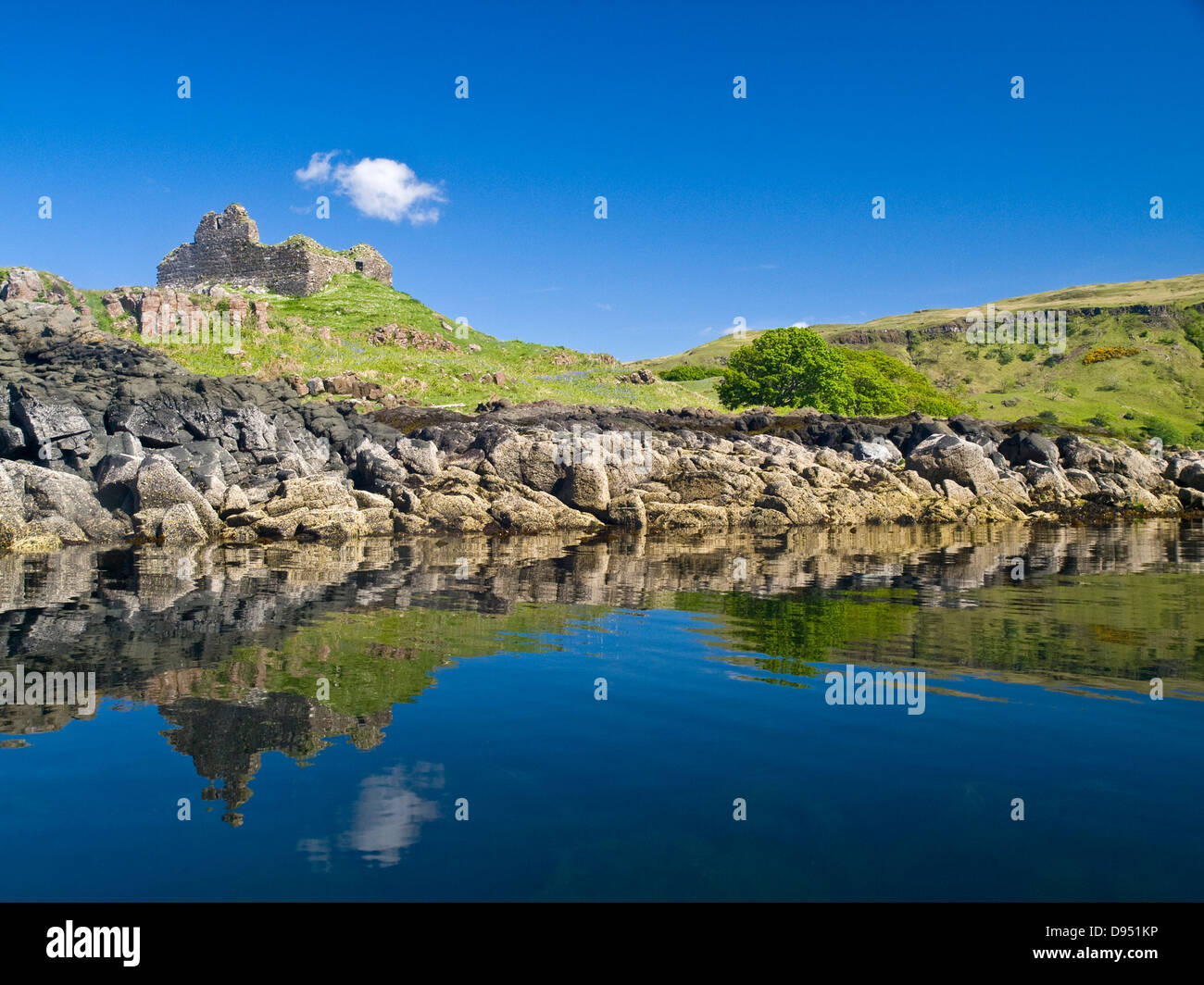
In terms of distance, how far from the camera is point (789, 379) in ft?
326

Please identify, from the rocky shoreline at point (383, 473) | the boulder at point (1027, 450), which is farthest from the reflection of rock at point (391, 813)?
the boulder at point (1027, 450)

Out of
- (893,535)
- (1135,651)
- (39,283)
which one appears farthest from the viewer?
(39,283)

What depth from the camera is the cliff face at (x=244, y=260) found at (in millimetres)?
117062

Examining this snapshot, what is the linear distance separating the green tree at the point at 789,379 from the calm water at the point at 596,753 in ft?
269

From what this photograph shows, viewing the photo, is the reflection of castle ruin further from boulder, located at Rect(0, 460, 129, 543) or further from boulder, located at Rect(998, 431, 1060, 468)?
boulder, located at Rect(998, 431, 1060, 468)

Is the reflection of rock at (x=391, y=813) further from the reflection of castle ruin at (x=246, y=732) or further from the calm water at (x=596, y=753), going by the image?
the reflection of castle ruin at (x=246, y=732)

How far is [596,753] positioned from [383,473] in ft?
112

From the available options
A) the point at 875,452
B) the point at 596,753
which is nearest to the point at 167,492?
the point at 596,753

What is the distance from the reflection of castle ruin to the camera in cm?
821

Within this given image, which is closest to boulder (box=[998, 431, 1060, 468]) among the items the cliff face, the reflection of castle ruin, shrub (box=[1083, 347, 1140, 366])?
the reflection of castle ruin

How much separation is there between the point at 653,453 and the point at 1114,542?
22.4 metres

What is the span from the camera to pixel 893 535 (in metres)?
38.6


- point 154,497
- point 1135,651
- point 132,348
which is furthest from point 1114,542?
point 132,348
